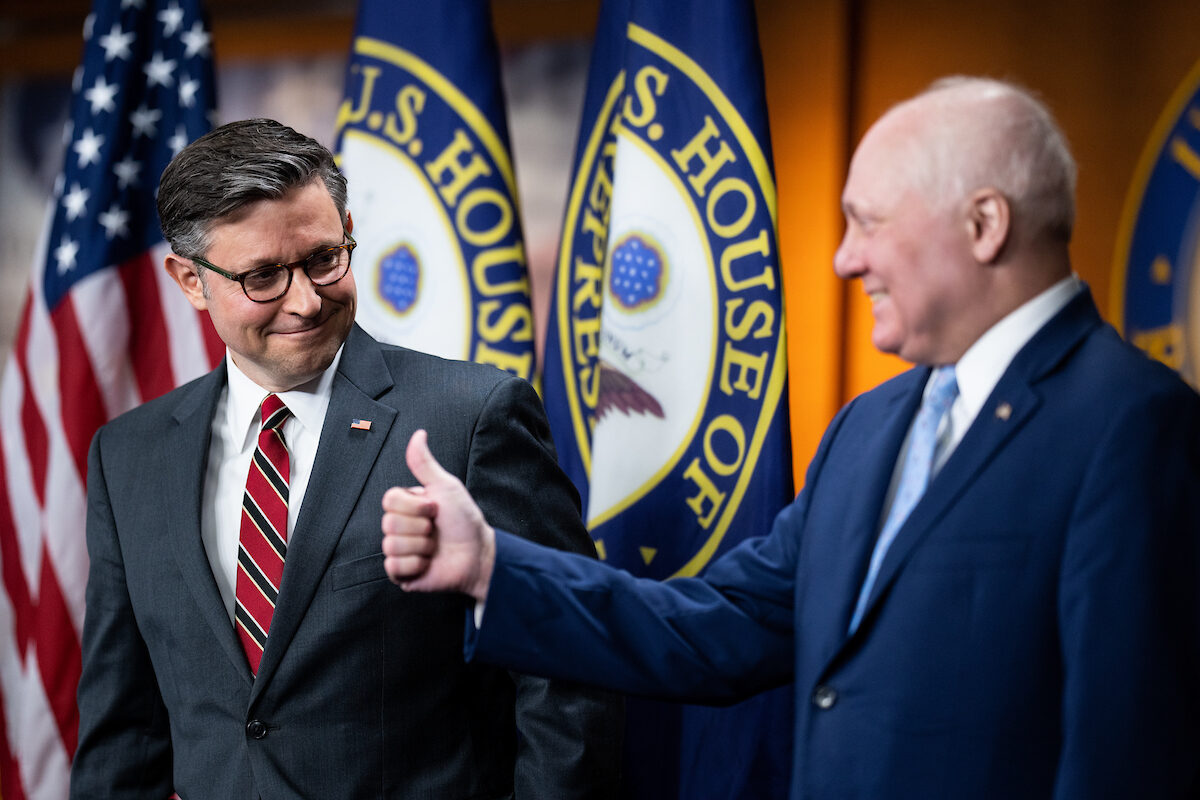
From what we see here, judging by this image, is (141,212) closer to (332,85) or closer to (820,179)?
(332,85)

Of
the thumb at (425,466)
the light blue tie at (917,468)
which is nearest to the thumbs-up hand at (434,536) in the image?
the thumb at (425,466)

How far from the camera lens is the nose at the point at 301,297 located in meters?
1.68

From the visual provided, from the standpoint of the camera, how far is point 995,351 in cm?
121

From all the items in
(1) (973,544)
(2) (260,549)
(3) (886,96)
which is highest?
(3) (886,96)

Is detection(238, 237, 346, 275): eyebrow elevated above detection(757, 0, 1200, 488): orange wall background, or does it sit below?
below

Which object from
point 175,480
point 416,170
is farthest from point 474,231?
point 175,480

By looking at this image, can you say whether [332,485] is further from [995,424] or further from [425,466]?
[995,424]

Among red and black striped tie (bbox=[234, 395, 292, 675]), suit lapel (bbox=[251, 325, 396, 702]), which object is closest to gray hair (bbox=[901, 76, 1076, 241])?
suit lapel (bbox=[251, 325, 396, 702])

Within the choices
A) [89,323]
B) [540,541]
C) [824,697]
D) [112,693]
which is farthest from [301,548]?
[89,323]

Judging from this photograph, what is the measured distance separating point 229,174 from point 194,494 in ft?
1.57

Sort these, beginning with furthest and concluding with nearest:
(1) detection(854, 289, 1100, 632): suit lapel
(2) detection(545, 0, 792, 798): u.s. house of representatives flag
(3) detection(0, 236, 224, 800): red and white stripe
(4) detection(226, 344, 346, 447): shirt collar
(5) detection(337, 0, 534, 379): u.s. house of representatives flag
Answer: (3) detection(0, 236, 224, 800): red and white stripe < (5) detection(337, 0, 534, 379): u.s. house of representatives flag < (2) detection(545, 0, 792, 798): u.s. house of representatives flag < (4) detection(226, 344, 346, 447): shirt collar < (1) detection(854, 289, 1100, 632): suit lapel

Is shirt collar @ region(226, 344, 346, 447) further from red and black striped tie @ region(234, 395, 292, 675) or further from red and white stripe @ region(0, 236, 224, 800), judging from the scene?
red and white stripe @ region(0, 236, 224, 800)

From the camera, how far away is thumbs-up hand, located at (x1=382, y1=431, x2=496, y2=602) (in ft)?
4.17

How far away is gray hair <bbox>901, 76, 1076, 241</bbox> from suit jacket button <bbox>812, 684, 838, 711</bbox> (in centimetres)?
53
